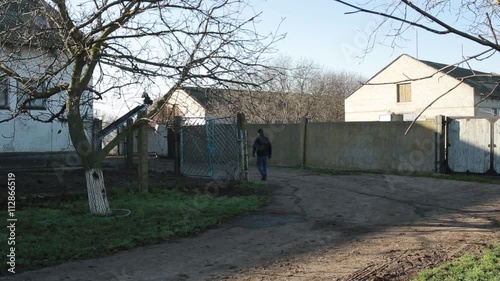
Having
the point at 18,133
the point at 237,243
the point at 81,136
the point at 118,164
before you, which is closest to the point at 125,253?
the point at 237,243

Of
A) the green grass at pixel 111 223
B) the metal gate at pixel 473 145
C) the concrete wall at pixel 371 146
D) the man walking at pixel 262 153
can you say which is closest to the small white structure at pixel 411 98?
the concrete wall at pixel 371 146

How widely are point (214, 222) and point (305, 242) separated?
2.06 m

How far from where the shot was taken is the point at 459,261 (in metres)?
5.81

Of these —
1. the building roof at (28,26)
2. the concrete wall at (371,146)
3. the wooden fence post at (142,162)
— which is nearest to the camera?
the building roof at (28,26)

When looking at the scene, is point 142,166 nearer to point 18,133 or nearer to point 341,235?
point 341,235

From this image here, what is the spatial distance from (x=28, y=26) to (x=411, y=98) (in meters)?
35.2

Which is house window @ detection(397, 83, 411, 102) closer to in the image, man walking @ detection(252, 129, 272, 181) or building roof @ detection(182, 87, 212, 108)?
man walking @ detection(252, 129, 272, 181)

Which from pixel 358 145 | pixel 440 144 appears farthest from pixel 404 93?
pixel 440 144

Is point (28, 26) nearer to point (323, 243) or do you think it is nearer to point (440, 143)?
point (323, 243)

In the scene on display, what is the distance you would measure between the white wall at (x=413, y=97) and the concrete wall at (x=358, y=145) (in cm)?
1546

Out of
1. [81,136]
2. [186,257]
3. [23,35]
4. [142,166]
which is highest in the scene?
[23,35]

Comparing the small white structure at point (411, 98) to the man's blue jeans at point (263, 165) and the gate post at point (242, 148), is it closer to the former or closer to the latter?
the man's blue jeans at point (263, 165)

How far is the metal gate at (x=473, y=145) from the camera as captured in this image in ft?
50.5

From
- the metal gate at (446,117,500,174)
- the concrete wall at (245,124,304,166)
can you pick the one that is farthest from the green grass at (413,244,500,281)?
the concrete wall at (245,124,304,166)
